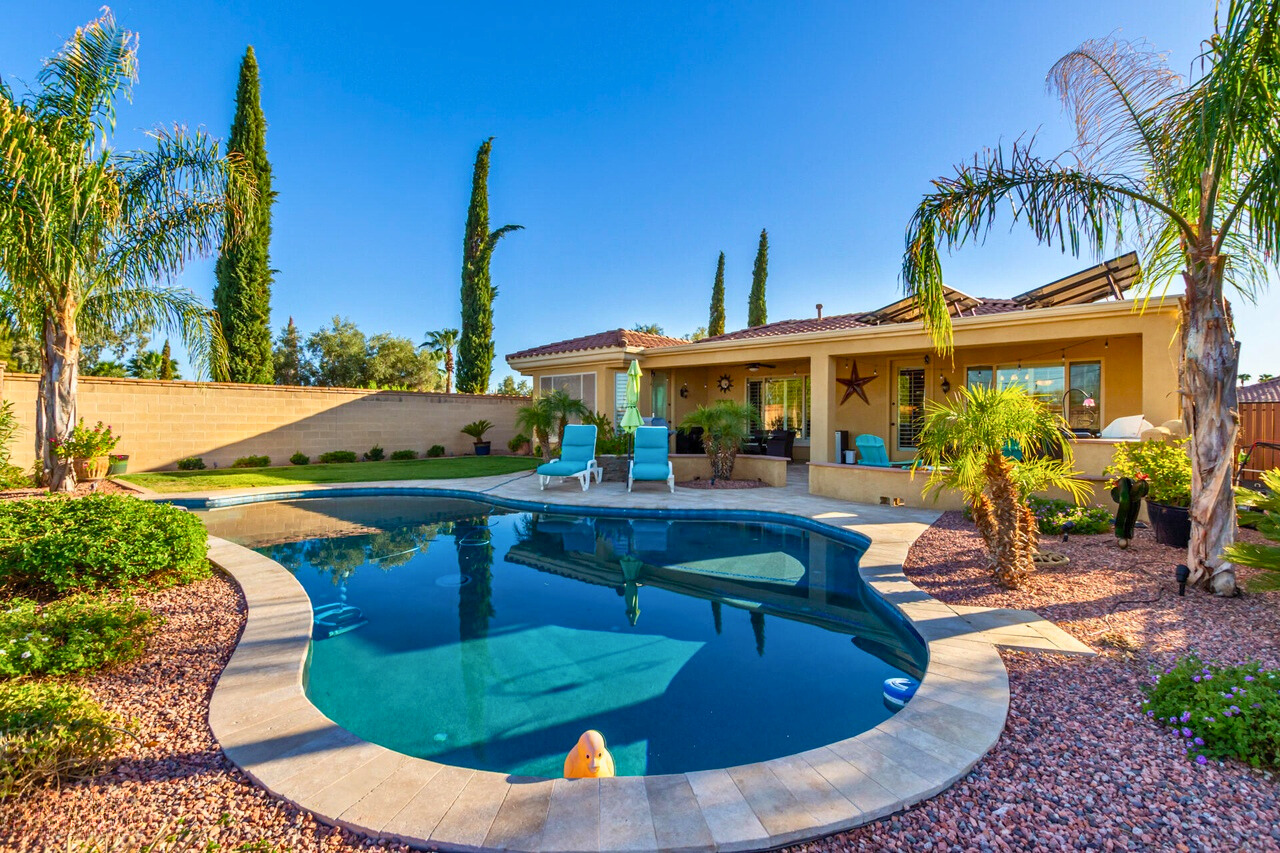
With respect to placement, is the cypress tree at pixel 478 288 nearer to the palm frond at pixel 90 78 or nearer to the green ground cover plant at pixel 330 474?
the green ground cover plant at pixel 330 474

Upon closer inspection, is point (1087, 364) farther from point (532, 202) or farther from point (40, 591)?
point (532, 202)

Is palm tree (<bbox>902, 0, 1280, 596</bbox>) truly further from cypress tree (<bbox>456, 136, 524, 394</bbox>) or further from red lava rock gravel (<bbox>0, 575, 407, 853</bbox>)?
cypress tree (<bbox>456, 136, 524, 394</bbox>)

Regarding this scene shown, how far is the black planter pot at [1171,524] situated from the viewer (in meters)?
6.50

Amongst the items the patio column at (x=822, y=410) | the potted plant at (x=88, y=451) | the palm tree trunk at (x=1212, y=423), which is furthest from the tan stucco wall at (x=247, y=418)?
the palm tree trunk at (x=1212, y=423)

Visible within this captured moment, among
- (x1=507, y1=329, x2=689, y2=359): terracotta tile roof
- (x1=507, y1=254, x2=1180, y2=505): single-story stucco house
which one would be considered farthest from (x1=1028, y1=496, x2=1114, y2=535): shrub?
(x1=507, y1=329, x2=689, y2=359): terracotta tile roof

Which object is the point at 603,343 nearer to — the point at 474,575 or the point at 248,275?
the point at 474,575

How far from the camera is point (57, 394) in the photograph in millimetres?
9695

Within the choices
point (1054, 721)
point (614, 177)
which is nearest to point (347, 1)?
point (614, 177)

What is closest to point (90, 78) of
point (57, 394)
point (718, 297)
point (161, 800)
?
point (57, 394)

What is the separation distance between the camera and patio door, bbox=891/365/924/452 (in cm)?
1484

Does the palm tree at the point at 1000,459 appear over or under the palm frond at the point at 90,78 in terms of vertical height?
under

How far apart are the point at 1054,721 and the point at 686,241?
2366 cm

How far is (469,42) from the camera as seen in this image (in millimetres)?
13453

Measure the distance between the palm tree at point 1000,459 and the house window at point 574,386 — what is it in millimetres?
12387
